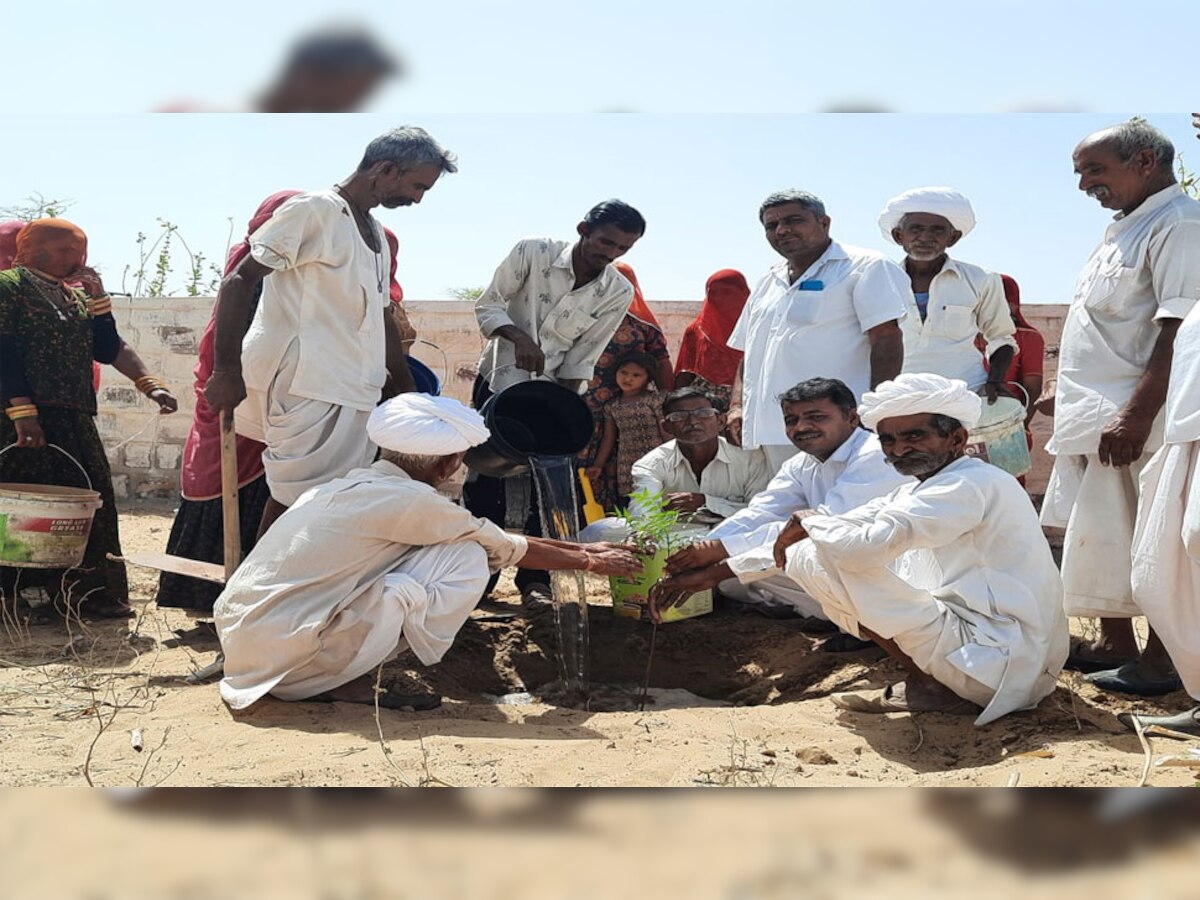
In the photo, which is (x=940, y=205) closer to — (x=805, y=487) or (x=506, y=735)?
(x=805, y=487)

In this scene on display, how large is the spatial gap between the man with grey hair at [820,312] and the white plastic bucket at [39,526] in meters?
2.94

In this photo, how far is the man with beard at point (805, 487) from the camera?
4523mm

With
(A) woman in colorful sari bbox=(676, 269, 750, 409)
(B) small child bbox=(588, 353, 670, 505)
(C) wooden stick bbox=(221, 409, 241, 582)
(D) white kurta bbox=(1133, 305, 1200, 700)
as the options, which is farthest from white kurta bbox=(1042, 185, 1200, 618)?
(C) wooden stick bbox=(221, 409, 241, 582)

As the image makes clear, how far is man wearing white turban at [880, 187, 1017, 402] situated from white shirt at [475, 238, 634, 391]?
133cm

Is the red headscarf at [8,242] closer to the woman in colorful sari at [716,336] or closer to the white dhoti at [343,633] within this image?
the white dhoti at [343,633]

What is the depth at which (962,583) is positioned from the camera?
152 inches

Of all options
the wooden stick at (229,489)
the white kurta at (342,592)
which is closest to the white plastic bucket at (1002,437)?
the white kurta at (342,592)

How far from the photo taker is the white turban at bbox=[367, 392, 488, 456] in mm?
4027

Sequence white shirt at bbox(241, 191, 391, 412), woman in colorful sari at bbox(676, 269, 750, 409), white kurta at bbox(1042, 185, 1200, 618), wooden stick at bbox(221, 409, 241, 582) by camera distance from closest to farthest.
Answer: white kurta at bbox(1042, 185, 1200, 618), white shirt at bbox(241, 191, 391, 412), wooden stick at bbox(221, 409, 241, 582), woman in colorful sari at bbox(676, 269, 750, 409)

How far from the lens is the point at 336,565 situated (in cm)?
390

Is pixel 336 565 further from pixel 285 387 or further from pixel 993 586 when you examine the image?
pixel 993 586

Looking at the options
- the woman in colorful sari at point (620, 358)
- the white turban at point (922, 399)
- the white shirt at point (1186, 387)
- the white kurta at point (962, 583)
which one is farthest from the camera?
the woman in colorful sari at point (620, 358)

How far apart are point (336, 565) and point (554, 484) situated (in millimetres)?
1443

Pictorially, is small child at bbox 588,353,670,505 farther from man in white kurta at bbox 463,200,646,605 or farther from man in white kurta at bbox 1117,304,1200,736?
man in white kurta at bbox 1117,304,1200,736
